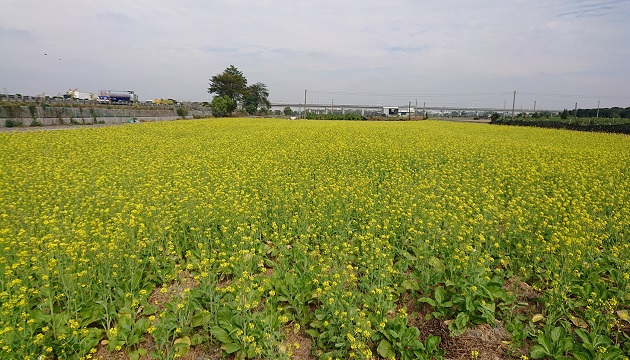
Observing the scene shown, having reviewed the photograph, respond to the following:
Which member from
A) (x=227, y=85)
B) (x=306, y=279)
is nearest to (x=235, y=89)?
(x=227, y=85)

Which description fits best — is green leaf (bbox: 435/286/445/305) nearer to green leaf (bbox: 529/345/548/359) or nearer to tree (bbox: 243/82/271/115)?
green leaf (bbox: 529/345/548/359)

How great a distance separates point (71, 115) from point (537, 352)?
139 ft

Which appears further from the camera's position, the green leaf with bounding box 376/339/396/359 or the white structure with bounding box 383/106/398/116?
the white structure with bounding box 383/106/398/116

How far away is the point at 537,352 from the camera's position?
3289mm

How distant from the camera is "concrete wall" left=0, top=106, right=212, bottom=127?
1134 inches

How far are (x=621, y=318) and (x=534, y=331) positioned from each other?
106 centimetres

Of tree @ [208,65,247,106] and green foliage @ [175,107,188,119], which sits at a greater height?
tree @ [208,65,247,106]

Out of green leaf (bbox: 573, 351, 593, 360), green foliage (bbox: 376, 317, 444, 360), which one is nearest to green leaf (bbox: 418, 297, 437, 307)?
green foliage (bbox: 376, 317, 444, 360)

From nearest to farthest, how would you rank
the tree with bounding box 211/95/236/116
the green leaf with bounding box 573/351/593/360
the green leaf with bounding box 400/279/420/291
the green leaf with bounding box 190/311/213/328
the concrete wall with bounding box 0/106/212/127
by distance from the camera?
the green leaf with bounding box 573/351/593/360 < the green leaf with bounding box 190/311/213/328 < the green leaf with bounding box 400/279/420/291 < the concrete wall with bounding box 0/106/212/127 < the tree with bounding box 211/95/236/116

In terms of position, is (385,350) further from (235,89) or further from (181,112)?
(235,89)

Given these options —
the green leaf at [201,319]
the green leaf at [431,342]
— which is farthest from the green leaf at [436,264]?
the green leaf at [201,319]

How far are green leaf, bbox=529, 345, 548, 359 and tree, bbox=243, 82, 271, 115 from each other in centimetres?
7475

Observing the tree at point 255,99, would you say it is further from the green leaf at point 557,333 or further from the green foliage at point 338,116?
the green leaf at point 557,333

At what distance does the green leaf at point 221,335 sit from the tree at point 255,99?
74.0 metres
